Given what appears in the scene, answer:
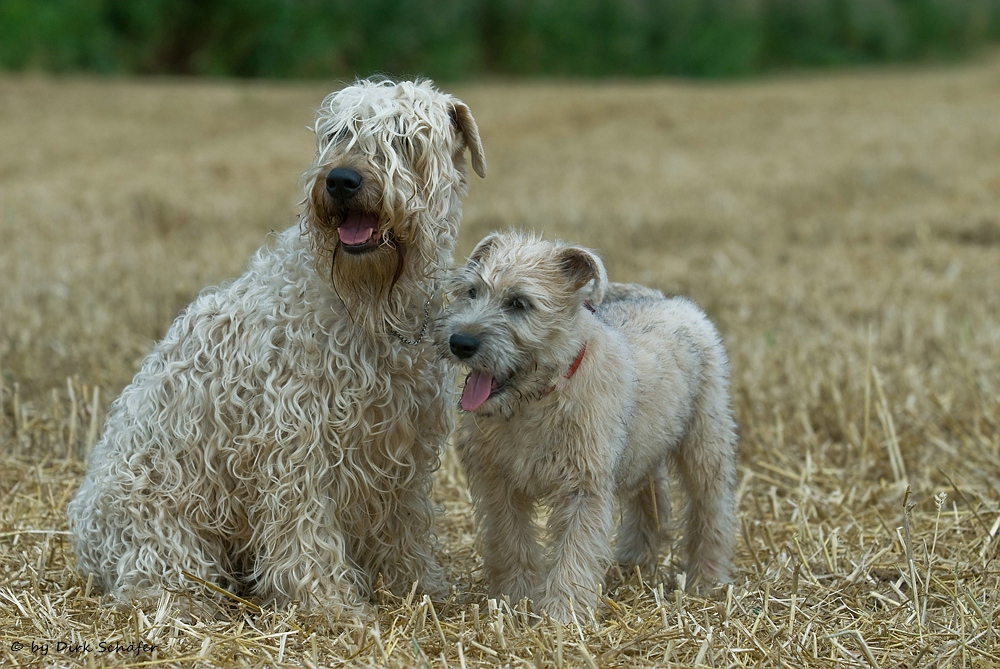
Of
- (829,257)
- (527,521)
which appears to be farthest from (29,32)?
(527,521)

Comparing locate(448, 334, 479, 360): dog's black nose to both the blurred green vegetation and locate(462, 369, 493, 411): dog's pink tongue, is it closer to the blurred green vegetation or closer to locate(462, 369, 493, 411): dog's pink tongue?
locate(462, 369, 493, 411): dog's pink tongue

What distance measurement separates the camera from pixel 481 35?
132ft

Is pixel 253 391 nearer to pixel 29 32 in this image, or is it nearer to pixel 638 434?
pixel 638 434

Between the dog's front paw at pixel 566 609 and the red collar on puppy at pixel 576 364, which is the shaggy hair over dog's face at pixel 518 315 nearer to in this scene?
the red collar on puppy at pixel 576 364

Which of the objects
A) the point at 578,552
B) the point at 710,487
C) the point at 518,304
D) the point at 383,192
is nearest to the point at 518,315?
the point at 518,304

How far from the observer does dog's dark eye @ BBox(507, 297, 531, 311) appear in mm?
4352

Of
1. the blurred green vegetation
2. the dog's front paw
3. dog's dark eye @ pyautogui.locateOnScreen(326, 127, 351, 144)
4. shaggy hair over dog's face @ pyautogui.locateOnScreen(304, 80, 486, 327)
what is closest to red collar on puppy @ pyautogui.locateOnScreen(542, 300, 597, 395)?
shaggy hair over dog's face @ pyautogui.locateOnScreen(304, 80, 486, 327)

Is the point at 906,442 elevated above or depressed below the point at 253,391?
below

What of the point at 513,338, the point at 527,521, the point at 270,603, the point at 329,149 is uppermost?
the point at 329,149

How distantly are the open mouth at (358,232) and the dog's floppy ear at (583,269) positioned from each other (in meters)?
0.72

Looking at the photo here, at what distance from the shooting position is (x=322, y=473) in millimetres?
4645

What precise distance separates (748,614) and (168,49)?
3433cm

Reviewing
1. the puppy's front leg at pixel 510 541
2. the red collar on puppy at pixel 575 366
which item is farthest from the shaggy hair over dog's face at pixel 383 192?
the puppy's front leg at pixel 510 541

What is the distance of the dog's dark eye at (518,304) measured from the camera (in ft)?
14.3
